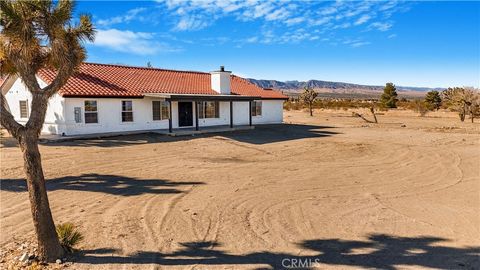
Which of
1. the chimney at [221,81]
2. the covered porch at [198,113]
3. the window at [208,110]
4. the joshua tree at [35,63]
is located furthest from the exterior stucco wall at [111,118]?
the joshua tree at [35,63]

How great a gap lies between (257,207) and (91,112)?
1500 centimetres

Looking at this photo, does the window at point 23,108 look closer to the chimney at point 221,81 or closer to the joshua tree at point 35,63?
the chimney at point 221,81

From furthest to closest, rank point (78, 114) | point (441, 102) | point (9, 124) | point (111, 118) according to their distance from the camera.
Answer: point (441, 102), point (111, 118), point (78, 114), point (9, 124)

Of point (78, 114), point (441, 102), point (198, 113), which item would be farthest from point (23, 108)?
point (441, 102)

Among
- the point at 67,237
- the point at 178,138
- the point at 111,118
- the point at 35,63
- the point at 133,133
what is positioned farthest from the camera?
the point at 133,133

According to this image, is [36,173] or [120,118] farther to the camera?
[120,118]

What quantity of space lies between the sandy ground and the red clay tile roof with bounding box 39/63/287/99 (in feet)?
18.7

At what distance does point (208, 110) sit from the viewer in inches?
1061

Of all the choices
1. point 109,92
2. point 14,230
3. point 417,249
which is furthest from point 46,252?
point 109,92

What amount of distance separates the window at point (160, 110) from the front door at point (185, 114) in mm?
901

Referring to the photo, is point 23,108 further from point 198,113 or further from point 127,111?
point 198,113

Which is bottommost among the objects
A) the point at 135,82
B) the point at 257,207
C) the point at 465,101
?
the point at 257,207

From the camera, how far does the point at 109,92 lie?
70.5 feet

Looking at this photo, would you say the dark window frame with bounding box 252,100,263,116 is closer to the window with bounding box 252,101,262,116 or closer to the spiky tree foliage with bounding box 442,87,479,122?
the window with bounding box 252,101,262,116
